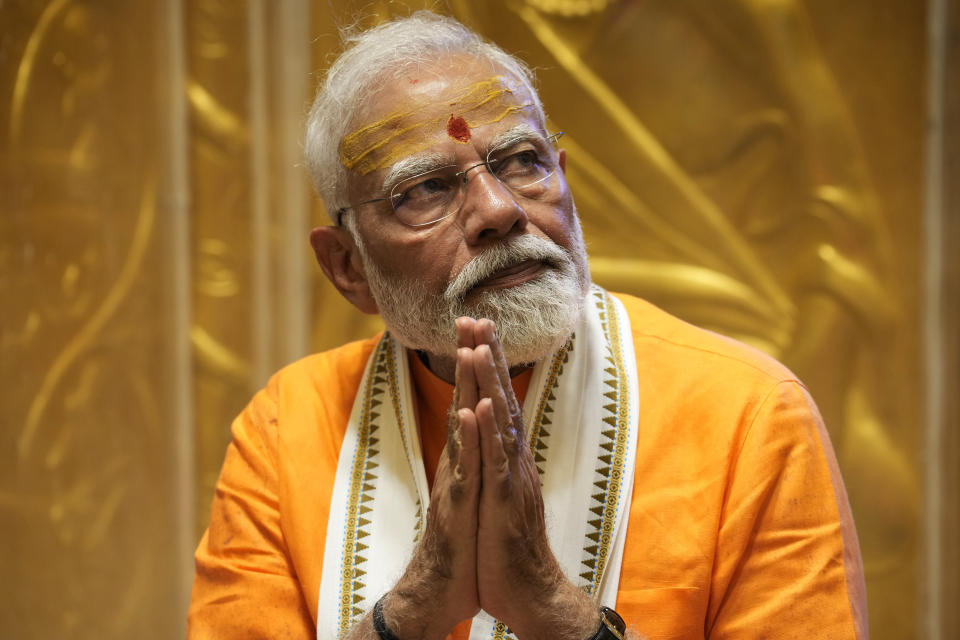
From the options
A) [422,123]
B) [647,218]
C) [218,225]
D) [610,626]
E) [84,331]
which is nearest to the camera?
[610,626]

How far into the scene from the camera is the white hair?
6.08 feet

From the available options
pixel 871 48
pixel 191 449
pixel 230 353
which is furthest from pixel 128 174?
pixel 871 48

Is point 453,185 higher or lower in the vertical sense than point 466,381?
higher

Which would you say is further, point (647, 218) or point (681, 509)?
point (647, 218)

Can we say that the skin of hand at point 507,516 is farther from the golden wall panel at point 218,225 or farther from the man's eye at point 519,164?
the golden wall panel at point 218,225

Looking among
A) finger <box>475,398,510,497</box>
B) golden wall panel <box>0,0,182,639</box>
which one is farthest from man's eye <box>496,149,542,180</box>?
golden wall panel <box>0,0,182,639</box>

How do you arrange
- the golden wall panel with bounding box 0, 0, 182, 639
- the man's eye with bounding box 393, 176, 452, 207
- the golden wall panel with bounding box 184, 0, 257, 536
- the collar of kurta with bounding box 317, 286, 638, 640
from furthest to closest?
1. the golden wall panel with bounding box 184, 0, 257, 536
2. the golden wall panel with bounding box 0, 0, 182, 639
3. the man's eye with bounding box 393, 176, 452, 207
4. the collar of kurta with bounding box 317, 286, 638, 640

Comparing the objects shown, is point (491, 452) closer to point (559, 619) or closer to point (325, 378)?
point (559, 619)

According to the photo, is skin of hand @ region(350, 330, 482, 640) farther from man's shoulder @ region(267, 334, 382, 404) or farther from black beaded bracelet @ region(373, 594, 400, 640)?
man's shoulder @ region(267, 334, 382, 404)

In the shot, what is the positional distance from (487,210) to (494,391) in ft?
1.38

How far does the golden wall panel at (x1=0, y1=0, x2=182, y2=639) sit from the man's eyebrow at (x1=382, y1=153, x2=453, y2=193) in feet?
4.23

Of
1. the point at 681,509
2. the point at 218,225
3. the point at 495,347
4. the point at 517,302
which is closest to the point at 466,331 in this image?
the point at 495,347

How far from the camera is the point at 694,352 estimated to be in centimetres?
184

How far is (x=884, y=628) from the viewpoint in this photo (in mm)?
3047
